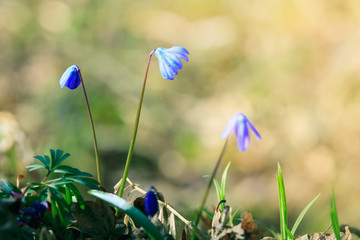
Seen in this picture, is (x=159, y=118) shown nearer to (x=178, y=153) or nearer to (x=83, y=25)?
(x=178, y=153)

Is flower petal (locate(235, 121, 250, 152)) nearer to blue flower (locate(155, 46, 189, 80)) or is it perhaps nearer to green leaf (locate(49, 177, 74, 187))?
blue flower (locate(155, 46, 189, 80))

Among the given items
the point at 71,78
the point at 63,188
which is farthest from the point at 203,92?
the point at 63,188

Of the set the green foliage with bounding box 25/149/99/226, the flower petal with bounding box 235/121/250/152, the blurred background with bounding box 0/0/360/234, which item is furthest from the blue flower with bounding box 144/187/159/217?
the blurred background with bounding box 0/0/360/234

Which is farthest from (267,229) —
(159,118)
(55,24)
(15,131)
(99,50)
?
(55,24)

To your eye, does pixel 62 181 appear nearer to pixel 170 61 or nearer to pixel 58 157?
pixel 58 157

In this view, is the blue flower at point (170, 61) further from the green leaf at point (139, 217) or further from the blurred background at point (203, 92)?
the blurred background at point (203, 92)

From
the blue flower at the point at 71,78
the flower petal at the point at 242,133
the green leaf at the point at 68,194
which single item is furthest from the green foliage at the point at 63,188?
the flower petal at the point at 242,133
